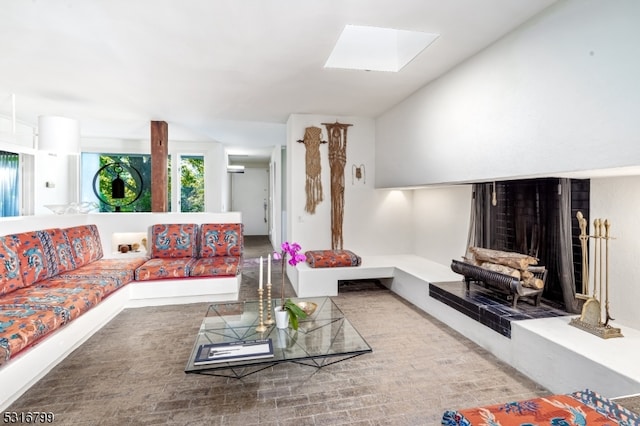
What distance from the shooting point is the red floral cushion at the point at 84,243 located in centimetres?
373

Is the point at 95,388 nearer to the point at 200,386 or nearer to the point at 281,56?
the point at 200,386

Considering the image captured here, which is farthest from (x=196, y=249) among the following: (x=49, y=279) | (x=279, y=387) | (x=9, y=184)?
(x=9, y=184)

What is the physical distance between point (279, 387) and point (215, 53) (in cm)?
267

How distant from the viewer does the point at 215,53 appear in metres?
2.71

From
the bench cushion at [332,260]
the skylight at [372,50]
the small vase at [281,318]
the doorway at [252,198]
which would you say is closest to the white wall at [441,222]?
the bench cushion at [332,260]

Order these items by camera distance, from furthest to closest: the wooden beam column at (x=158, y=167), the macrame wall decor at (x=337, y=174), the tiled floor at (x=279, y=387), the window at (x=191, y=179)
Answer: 1. the window at (x=191, y=179)
2. the wooden beam column at (x=158, y=167)
3. the macrame wall decor at (x=337, y=174)
4. the tiled floor at (x=279, y=387)

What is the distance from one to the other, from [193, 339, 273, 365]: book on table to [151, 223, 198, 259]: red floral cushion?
2536 millimetres

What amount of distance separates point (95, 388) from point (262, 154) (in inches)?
275

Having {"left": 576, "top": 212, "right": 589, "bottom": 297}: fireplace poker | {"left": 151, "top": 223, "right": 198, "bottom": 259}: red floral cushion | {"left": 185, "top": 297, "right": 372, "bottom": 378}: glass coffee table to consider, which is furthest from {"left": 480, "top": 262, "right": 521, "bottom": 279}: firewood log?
{"left": 151, "top": 223, "right": 198, "bottom": 259}: red floral cushion

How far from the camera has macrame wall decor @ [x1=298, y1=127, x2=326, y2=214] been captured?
462 cm

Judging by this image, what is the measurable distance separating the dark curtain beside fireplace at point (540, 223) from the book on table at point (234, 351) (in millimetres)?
2346

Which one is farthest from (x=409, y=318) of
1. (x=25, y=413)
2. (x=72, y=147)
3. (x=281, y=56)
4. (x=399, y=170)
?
(x=72, y=147)

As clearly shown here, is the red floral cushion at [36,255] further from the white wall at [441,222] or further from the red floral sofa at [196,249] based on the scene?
the white wall at [441,222]

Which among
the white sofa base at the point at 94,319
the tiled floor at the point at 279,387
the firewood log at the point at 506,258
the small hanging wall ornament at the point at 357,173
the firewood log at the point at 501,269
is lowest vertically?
the tiled floor at the point at 279,387
